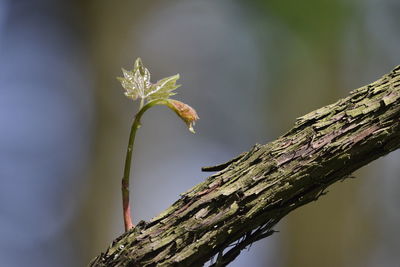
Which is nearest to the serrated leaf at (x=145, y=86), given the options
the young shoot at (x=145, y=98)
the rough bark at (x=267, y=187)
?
the young shoot at (x=145, y=98)

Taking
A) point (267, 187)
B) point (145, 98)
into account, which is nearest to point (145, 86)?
point (145, 98)

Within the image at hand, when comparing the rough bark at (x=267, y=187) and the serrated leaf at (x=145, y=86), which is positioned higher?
the serrated leaf at (x=145, y=86)

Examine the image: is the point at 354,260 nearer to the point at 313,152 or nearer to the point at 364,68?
the point at 364,68

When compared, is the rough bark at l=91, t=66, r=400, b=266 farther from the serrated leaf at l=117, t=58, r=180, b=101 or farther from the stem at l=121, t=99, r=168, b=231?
the serrated leaf at l=117, t=58, r=180, b=101

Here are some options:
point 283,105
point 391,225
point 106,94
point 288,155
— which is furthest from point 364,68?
point 288,155

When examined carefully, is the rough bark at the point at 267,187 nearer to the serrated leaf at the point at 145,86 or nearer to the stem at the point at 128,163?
the stem at the point at 128,163

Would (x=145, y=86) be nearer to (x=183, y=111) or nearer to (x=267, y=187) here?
(x=183, y=111)

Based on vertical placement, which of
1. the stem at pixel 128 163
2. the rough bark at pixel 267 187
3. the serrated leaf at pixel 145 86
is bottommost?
the rough bark at pixel 267 187
